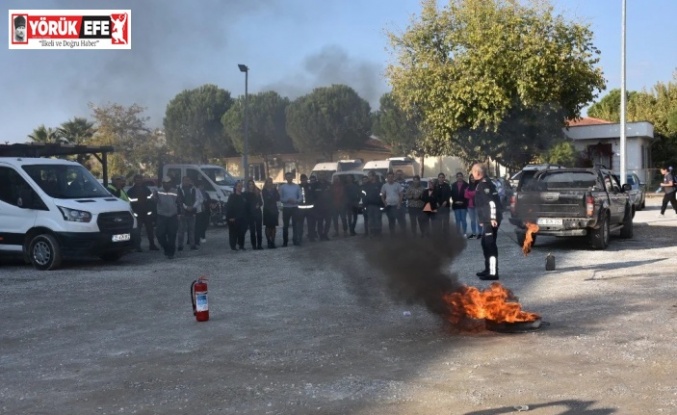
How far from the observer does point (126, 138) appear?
52031mm

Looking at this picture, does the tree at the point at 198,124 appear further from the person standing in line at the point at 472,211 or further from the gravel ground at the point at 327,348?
the gravel ground at the point at 327,348

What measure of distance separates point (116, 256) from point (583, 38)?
22.3 meters

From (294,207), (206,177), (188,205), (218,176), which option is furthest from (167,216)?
(218,176)

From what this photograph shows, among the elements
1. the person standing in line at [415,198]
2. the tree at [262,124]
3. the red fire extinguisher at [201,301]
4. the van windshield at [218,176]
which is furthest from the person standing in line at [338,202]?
A: the tree at [262,124]

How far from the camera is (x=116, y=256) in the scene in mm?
16484

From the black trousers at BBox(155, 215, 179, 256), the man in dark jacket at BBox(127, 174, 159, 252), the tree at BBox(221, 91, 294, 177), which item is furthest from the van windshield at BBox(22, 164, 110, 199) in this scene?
the tree at BBox(221, 91, 294, 177)

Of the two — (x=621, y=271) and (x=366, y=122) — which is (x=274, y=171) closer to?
(x=366, y=122)

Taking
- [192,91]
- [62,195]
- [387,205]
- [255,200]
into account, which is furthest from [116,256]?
[192,91]

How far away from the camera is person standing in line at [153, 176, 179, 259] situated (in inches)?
650

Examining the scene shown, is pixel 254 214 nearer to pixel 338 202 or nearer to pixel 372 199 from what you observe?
pixel 338 202

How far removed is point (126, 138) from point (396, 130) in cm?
1838

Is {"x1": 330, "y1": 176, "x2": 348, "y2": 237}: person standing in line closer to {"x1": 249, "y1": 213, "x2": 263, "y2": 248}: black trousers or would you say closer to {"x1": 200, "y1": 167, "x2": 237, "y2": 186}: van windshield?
{"x1": 249, "y1": 213, "x2": 263, "y2": 248}: black trousers

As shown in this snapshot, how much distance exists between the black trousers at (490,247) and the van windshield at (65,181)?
816cm

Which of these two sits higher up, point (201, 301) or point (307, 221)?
point (307, 221)
